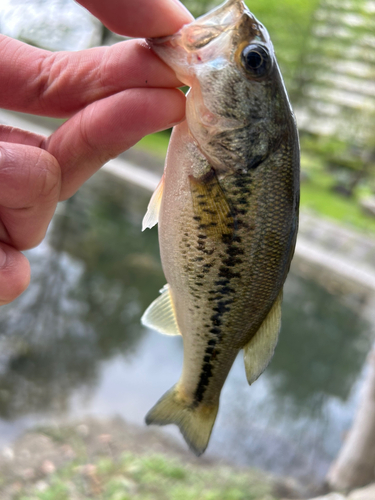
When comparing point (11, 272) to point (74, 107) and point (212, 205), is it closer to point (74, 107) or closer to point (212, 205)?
point (74, 107)

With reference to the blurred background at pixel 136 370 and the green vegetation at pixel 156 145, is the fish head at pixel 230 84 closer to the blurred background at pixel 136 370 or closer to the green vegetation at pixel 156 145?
the blurred background at pixel 136 370

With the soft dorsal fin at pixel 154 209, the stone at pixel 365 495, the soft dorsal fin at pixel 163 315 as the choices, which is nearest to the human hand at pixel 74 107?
the soft dorsal fin at pixel 154 209

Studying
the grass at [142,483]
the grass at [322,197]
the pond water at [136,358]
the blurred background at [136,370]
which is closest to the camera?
the grass at [142,483]

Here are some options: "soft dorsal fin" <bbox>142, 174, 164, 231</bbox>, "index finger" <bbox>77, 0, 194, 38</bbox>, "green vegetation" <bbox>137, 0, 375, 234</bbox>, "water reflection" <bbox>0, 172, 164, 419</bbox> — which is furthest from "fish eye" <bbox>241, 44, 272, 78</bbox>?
"green vegetation" <bbox>137, 0, 375, 234</bbox>

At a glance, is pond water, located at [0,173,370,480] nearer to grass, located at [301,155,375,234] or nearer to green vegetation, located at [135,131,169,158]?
grass, located at [301,155,375,234]

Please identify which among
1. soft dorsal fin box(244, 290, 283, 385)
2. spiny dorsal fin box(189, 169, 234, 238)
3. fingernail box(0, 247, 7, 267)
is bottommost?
soft dorsal fin box(244, 290, 283, 385)
